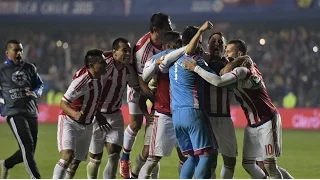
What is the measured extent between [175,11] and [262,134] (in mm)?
24385

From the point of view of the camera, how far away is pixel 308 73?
1219 inches

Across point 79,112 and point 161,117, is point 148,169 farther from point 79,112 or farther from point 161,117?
point 79,112

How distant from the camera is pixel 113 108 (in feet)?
38.4

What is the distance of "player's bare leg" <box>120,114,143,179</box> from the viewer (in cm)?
1223

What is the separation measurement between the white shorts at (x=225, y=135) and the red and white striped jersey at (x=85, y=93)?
5.46 ft

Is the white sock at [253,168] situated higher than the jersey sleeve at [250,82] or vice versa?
the jersey sleeve at [250,82]

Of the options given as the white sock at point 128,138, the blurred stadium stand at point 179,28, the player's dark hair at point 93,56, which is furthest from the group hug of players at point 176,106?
the blurred stadium stand at point 179,28

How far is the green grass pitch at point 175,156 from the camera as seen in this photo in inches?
558

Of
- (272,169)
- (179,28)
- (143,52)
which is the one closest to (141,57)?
(143,52)

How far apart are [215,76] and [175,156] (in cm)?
832

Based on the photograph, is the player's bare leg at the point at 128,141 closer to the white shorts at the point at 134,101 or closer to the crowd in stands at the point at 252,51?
the white shorts at the point at 134,101

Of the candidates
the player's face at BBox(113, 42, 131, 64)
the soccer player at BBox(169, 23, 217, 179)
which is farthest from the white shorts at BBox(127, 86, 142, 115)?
the soccer player at BBox(169, 23, 217, 179)

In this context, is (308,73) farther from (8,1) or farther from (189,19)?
(8,1)

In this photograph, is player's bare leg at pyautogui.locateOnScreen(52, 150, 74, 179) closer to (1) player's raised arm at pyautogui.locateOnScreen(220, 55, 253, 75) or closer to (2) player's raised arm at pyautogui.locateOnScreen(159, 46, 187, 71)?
(2) player's raised arm at pyautogui.locateOnScreen(159, 46, 187, 71)
